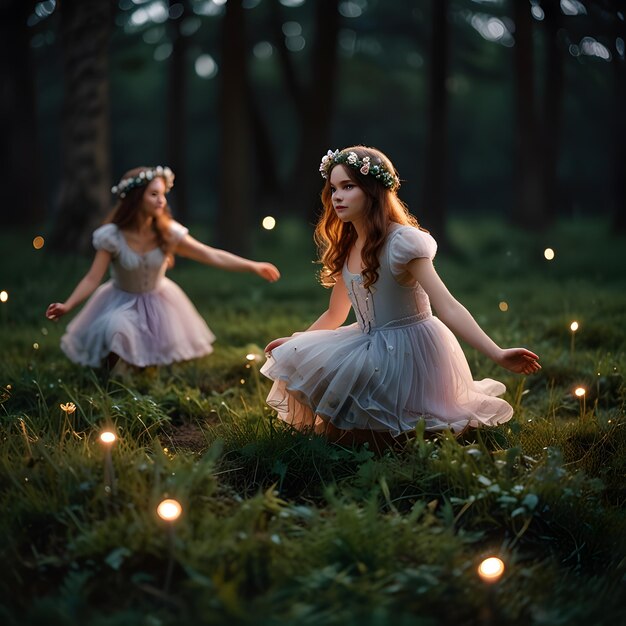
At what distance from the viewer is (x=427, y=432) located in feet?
12.4

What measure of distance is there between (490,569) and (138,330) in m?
3.26

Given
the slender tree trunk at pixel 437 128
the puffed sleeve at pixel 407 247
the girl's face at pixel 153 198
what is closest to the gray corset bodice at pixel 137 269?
the girl's face at pixel 153 198

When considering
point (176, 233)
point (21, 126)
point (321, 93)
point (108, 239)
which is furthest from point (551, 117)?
point (108, 239)

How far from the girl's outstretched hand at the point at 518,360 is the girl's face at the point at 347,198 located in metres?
1.03

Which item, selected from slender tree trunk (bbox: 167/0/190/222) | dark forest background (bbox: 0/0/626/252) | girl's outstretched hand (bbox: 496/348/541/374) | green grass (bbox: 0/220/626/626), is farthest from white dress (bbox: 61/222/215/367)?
slender tree trunk (bbox: 167/0/190/222)

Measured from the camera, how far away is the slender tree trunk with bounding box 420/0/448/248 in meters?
12.8

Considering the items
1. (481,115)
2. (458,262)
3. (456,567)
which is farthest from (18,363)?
(481,115)

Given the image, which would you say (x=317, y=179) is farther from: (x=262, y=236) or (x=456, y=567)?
(x=456, y=567)

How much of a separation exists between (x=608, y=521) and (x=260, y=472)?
1.38 meters

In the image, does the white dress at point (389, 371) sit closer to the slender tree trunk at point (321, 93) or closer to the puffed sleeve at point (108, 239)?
A: the puffed sleeve at point (108, 239)

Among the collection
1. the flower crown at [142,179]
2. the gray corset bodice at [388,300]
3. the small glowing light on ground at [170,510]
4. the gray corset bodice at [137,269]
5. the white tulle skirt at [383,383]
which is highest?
the flower crown at [142,179]

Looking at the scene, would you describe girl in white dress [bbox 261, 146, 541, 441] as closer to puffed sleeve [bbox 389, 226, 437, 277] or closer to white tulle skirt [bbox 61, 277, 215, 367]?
puffed sleeve [bbox 389, 226, 437, 277]

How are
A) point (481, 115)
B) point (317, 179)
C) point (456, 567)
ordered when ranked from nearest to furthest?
point (456, 567) → point (317, 179) → point (481, 115)

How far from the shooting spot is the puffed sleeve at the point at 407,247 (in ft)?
12.3
